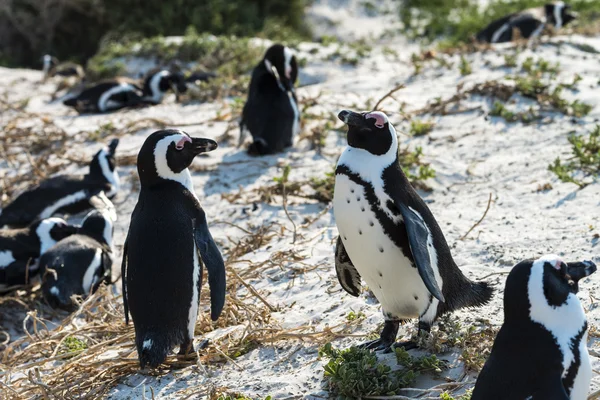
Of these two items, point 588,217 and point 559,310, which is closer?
point 559,310

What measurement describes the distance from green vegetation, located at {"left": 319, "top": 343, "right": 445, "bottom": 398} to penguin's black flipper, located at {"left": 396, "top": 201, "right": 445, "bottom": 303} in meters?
0.26

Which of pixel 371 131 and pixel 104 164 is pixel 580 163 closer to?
pixel 371 131

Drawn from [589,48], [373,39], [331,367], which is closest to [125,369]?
[331,367]

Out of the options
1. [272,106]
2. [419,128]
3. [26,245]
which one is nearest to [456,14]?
[272,106]

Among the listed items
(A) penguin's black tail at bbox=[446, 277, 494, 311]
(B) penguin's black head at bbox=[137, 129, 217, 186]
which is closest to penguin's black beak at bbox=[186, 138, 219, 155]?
(B) penguin's black head at bbox=[137, 129, 217, 186]

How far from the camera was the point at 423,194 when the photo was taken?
5633 millimetres

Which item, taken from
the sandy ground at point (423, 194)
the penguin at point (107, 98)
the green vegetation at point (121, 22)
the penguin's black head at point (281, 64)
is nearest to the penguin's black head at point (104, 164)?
the sandy ground at point (423, 194)

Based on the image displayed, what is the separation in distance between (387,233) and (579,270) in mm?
836

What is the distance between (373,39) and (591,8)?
119 inches

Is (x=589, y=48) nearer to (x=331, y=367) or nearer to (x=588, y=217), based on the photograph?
(x=588, y=217)

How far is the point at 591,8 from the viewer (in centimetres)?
1204

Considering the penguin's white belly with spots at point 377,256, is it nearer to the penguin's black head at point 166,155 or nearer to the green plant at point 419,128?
the penguin's black head at point 166,155

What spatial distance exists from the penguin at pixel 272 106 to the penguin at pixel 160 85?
183 cm

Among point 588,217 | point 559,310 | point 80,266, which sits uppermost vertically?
point 559,310
